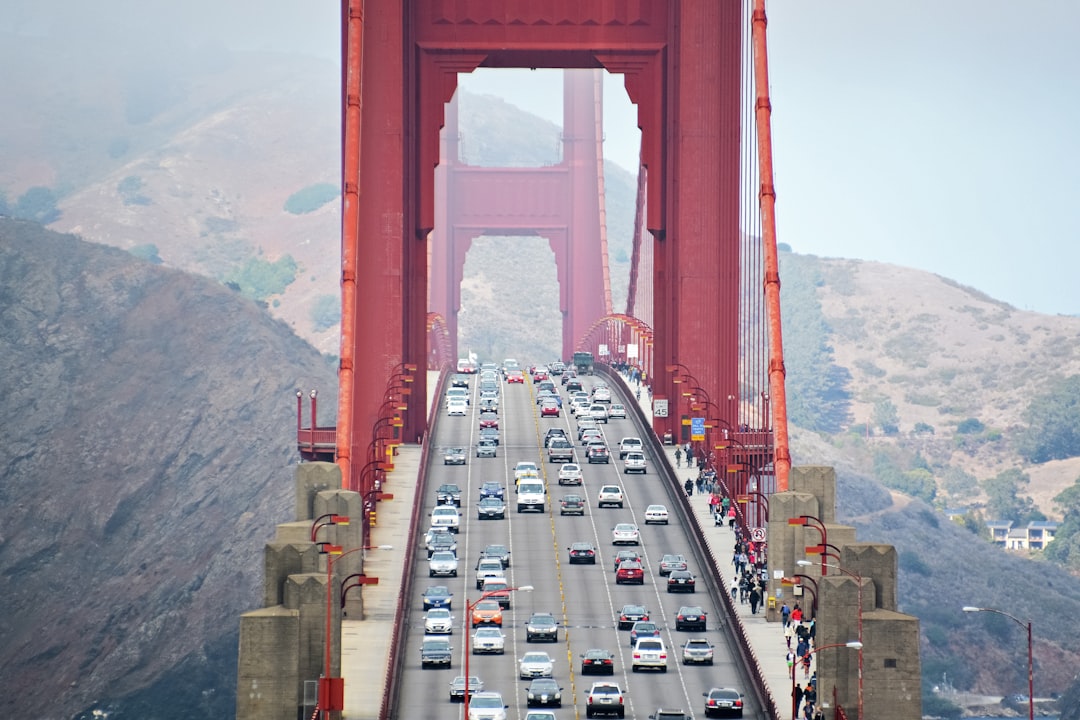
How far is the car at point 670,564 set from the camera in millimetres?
88750

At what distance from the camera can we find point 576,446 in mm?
122812

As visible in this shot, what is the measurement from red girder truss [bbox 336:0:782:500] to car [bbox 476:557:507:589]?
53.2 feet

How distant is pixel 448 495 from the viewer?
104 m

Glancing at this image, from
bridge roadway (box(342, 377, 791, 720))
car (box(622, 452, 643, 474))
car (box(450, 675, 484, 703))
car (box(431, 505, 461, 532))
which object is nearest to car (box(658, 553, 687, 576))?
bridge roadway (box(342, 377, 791, 720))

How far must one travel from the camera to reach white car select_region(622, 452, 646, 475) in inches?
4437

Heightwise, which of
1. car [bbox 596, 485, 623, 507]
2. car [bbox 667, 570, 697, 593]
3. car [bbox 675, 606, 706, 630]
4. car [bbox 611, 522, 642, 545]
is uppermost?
car [bbox 596, 485, 623, 507]

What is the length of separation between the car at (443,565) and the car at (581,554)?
17.1ft

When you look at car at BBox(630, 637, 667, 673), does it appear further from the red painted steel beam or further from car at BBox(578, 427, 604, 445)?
car at BBox(578, 427, 604, 445)

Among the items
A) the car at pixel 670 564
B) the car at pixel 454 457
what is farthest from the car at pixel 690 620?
the car at pixel 454 457

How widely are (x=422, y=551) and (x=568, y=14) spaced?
2916 centimetres

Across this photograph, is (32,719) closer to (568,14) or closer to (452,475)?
(452,475)

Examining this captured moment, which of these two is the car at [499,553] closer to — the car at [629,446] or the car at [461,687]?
the car at [461,687]

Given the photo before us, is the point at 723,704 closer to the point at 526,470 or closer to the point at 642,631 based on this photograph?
the point at 642,631

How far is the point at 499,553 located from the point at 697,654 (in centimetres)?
1640
